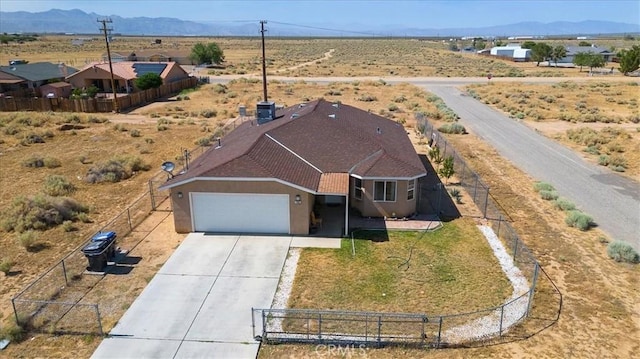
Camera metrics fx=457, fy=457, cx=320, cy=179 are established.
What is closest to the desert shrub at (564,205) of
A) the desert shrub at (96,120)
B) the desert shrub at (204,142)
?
the desert shrub at (204,142)

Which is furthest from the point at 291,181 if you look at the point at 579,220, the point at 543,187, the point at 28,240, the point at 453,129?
the point at 453,129

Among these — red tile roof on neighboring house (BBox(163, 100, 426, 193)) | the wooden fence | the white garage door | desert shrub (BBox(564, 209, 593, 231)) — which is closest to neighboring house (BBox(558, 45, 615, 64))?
red tile roof on neighboring house (BBox(163, 100, 426, 193))

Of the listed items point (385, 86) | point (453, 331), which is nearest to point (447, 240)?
point (453, 331)

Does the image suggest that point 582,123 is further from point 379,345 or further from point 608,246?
point 379,345

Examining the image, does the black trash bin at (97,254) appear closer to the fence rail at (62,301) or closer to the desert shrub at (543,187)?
the fence rail at (62,301)

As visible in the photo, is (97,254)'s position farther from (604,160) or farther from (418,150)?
(604,160)

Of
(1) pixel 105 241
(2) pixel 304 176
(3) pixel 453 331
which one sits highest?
(2) pixel 304 176

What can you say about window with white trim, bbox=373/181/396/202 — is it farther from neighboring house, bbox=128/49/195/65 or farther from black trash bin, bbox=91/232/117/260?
neighboring house, bbox=128/49/195/65
